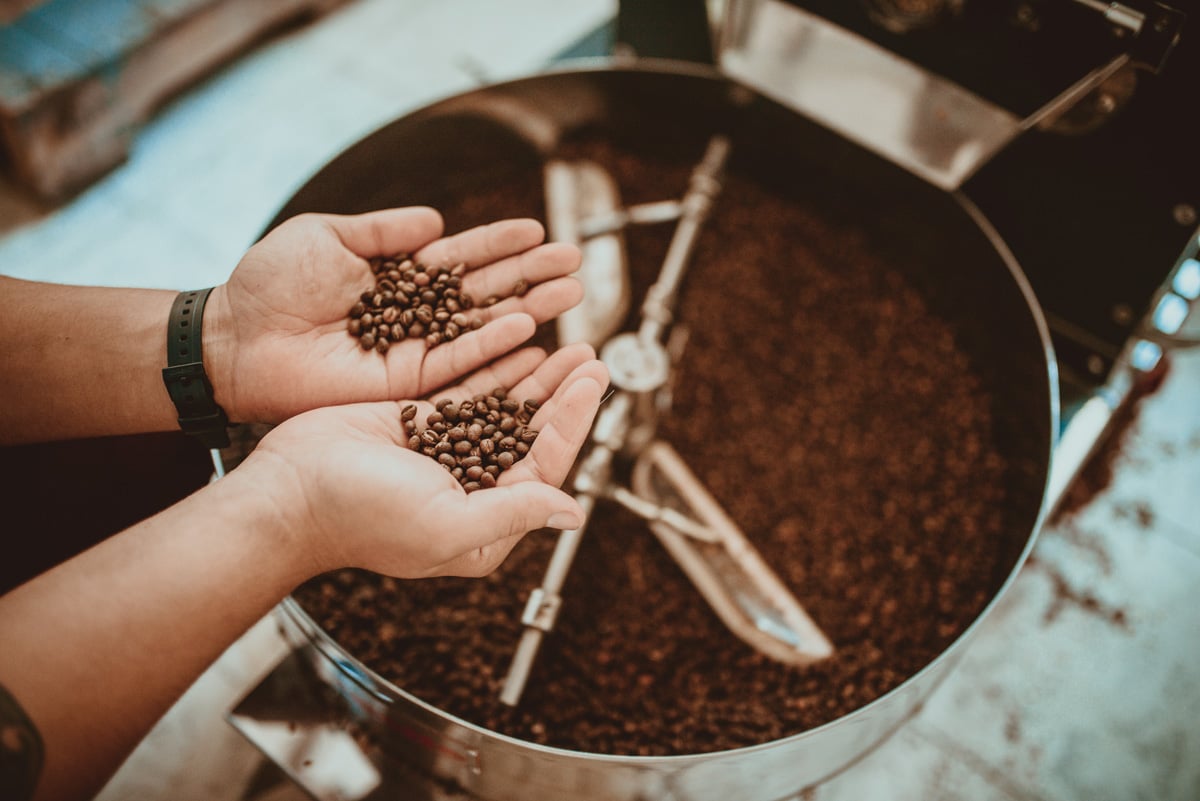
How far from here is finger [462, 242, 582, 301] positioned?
3.45ft

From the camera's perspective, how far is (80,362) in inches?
36.7

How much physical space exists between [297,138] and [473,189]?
2.10 feet

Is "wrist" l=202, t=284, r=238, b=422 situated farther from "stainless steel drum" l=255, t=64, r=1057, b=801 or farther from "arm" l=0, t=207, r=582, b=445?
"stainless steel drum" l=255, t=64, r=1057, b=801

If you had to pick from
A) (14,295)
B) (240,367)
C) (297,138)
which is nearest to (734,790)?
(240,367)

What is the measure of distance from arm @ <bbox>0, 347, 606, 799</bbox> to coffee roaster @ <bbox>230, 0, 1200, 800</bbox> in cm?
10

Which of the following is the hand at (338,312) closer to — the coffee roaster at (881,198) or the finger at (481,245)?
the finger at (481,245)

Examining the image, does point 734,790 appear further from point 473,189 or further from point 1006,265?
point 473,189

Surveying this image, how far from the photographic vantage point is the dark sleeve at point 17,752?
63 cm

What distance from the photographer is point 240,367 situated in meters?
0.95

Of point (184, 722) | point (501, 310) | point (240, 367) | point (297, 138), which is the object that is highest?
point (297, 138)

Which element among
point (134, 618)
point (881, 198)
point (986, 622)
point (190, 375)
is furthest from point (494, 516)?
point (881, 198)

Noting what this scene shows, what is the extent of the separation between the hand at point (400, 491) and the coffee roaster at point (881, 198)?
0.11 m

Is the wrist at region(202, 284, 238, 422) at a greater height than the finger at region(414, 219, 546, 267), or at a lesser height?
lesser

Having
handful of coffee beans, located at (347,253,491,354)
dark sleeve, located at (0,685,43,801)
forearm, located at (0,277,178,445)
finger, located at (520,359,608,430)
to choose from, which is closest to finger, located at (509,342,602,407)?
finger, located at (520,359,608,430)
